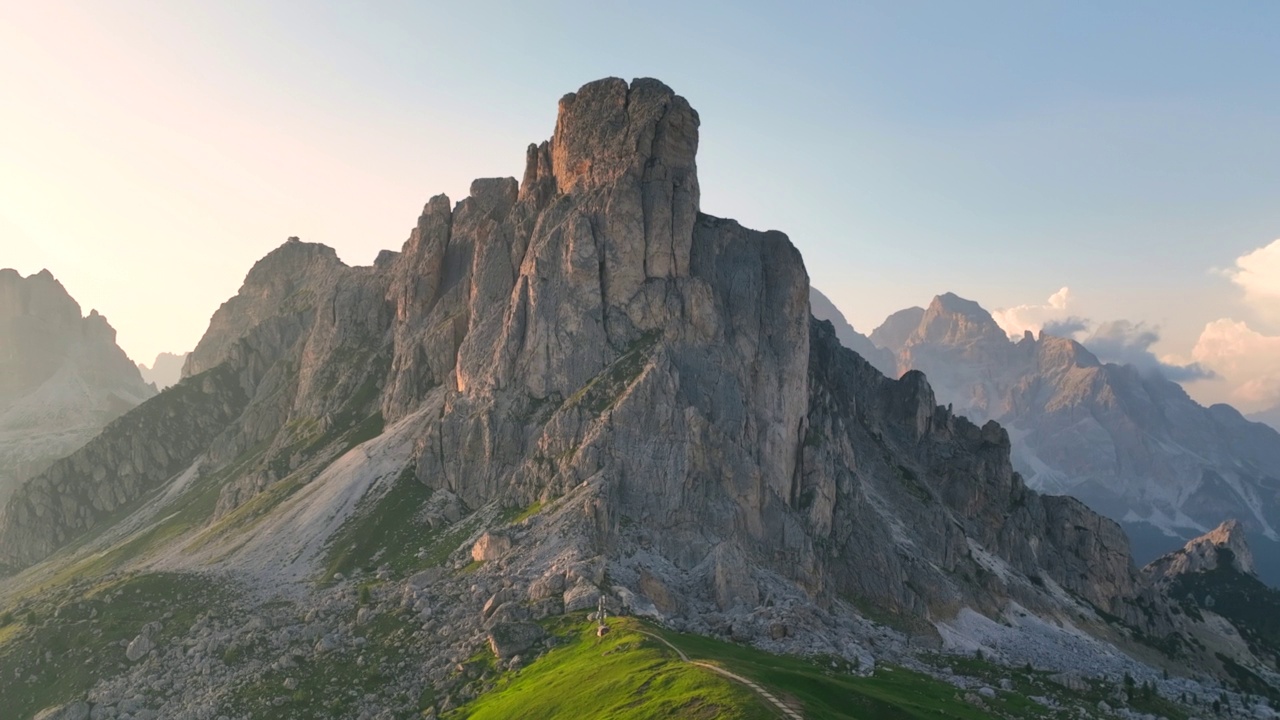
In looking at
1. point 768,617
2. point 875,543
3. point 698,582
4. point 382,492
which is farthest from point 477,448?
point 875,543

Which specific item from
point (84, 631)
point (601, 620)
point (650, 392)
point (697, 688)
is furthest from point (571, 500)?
point (84, 631)

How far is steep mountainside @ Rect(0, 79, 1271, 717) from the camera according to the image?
4003 inches

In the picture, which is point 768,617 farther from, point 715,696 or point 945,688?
point 715,696

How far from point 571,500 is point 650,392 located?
20087 mm

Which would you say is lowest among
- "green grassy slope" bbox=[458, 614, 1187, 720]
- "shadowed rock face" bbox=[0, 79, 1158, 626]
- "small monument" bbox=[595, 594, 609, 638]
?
"green grassy slope" bbox=[458, 614, 1187, 720]

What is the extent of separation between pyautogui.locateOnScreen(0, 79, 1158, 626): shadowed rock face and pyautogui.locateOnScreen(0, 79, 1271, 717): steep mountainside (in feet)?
1.37

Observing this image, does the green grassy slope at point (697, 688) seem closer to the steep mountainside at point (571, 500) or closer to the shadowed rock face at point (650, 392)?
the steep mountainside at point (571, 500)

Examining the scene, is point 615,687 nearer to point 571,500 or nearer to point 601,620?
point 601,620

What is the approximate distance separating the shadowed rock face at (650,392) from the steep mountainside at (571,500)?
0.42 m

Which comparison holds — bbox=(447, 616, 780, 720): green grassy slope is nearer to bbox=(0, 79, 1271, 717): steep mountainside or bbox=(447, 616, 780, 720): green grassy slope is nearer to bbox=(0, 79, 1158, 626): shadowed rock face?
bbox=(0, 79, 1271, 717): steep mountainside

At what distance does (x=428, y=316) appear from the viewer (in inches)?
6909

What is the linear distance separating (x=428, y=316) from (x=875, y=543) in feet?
303

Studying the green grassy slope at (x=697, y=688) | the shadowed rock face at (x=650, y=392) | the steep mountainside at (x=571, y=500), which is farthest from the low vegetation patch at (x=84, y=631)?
the green grassy slope at (x=697, y=688)

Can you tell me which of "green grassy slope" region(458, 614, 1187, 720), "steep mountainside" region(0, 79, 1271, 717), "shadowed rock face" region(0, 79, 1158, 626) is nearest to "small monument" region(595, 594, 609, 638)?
"green grassy slope" region(458, 614, 1187, 720)
